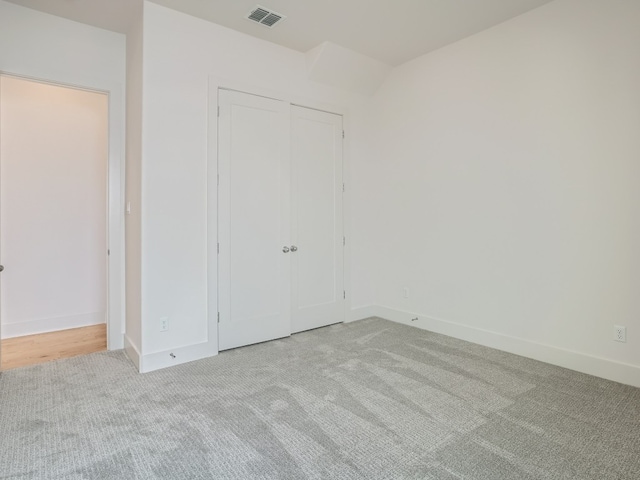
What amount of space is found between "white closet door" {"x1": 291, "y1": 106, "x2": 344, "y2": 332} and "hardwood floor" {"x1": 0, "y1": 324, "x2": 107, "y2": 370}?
2.08 metres

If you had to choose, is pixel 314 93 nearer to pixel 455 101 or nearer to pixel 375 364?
pixel 455 101

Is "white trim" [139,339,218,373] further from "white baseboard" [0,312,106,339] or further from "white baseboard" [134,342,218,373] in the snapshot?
"white baseboard" [0,312,106,339]

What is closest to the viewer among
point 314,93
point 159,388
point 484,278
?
point 159,388

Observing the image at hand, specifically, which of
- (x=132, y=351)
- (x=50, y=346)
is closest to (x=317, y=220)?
(x=132, y=351)

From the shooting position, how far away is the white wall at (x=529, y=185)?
2.73 metres

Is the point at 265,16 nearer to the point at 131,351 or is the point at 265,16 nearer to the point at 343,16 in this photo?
the point at 343,16

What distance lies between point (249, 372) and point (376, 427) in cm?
120

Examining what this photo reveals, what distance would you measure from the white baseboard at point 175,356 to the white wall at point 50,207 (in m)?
2.06

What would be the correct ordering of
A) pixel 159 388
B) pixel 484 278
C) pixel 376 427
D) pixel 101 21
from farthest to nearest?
pixel 484 278
pixel 101 21
pixel 159 388
pixel 376 427

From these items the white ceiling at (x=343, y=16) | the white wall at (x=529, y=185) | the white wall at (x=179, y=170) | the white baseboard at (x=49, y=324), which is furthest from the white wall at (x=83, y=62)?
the white wall at (x=529, y=185)

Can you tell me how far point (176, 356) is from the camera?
3100mm

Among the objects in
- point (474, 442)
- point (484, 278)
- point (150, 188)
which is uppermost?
point (150, 188)

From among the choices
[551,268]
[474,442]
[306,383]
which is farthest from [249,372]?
[551,268]

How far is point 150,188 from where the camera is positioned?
2971 mm
